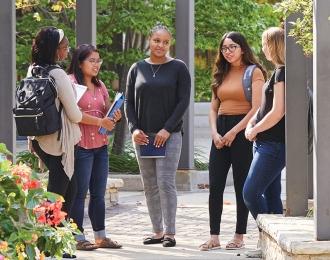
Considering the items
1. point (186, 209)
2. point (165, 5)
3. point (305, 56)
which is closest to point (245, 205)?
point (305, 56)

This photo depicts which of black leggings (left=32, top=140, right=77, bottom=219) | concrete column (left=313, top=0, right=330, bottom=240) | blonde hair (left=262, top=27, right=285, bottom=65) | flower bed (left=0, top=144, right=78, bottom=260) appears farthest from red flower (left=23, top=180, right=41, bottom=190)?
blonde hair (left=262, top=27, right=285, bottom=65)

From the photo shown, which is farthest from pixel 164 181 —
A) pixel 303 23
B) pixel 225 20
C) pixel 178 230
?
pixel 225 20

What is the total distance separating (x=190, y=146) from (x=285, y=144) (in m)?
7.04

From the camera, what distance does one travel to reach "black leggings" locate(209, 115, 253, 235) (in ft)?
29.7

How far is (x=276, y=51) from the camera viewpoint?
28.0 ft

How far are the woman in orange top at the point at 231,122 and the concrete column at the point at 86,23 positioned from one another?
11.1 ft

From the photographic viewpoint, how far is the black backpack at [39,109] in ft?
27.0

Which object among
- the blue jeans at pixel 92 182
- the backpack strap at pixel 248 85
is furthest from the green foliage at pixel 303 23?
the blue jeans at pixel 92 182

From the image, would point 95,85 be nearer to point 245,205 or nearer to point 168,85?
point 168,85

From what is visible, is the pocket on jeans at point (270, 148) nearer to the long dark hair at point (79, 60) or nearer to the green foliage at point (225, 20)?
the long dark hair at point (79, 60)

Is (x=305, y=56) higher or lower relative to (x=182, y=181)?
higher

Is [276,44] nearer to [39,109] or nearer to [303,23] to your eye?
[303,23]

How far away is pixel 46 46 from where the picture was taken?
8398mm

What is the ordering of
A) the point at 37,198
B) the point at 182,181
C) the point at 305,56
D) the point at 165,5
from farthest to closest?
the point at 165,5 → the point at 182,181 → the point at 305,56 → the point at 37,198
